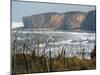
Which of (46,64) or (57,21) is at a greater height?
(57,21)

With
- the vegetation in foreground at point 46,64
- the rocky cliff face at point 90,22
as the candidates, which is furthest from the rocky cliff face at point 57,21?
the vegetation in foreground at point 46,64

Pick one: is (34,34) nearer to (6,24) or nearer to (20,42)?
(20,42)

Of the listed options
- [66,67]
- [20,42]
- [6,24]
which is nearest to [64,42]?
[66,67]

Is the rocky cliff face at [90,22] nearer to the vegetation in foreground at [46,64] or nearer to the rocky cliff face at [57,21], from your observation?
the rocky cliff face at [57,21]

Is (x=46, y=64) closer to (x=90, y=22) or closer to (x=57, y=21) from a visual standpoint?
(x=57, y=21)

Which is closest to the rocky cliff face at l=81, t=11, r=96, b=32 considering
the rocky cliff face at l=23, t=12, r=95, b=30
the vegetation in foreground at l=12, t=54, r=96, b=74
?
the rocky cliff face at l=23, t=12, r=95, b=30

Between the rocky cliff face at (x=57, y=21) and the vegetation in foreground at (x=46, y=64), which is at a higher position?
the rocky cliff face at (x=57, y=21)

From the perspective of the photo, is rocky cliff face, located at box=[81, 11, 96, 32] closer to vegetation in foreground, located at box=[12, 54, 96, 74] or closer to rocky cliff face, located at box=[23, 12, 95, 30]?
rocky cliff face, located at box=[23, 12, 95, 30]

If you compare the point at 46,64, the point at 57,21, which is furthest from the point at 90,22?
the point at 46,64
